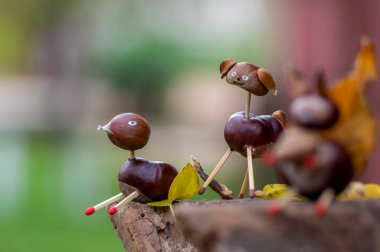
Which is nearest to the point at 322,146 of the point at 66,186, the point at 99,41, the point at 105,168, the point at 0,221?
the point at 0,221

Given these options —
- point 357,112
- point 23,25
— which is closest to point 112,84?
point 23,25

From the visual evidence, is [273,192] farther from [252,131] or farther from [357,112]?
[357,112]

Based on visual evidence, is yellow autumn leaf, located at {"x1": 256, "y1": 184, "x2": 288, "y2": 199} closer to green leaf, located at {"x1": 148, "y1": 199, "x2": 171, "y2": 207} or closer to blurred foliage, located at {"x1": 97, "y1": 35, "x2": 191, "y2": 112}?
green leaf, located at {"x1": 148, "y1": 199, "x2": 171, "y2": 207}

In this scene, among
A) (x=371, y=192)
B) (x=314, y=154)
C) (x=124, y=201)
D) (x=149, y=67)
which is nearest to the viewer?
(x=314, y=154)

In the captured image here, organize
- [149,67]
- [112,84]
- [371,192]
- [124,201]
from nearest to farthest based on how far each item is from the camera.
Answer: [371,192] → [124,201] → [149,67] → [112,84]

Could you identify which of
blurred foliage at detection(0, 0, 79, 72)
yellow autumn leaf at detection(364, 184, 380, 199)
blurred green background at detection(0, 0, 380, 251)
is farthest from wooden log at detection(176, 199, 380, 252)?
blurred foliage at detection(0, 0, 79, 72)

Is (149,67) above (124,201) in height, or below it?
below

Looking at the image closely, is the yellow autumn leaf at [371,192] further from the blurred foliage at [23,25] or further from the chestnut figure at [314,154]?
the blurred foliage at [23,25]
